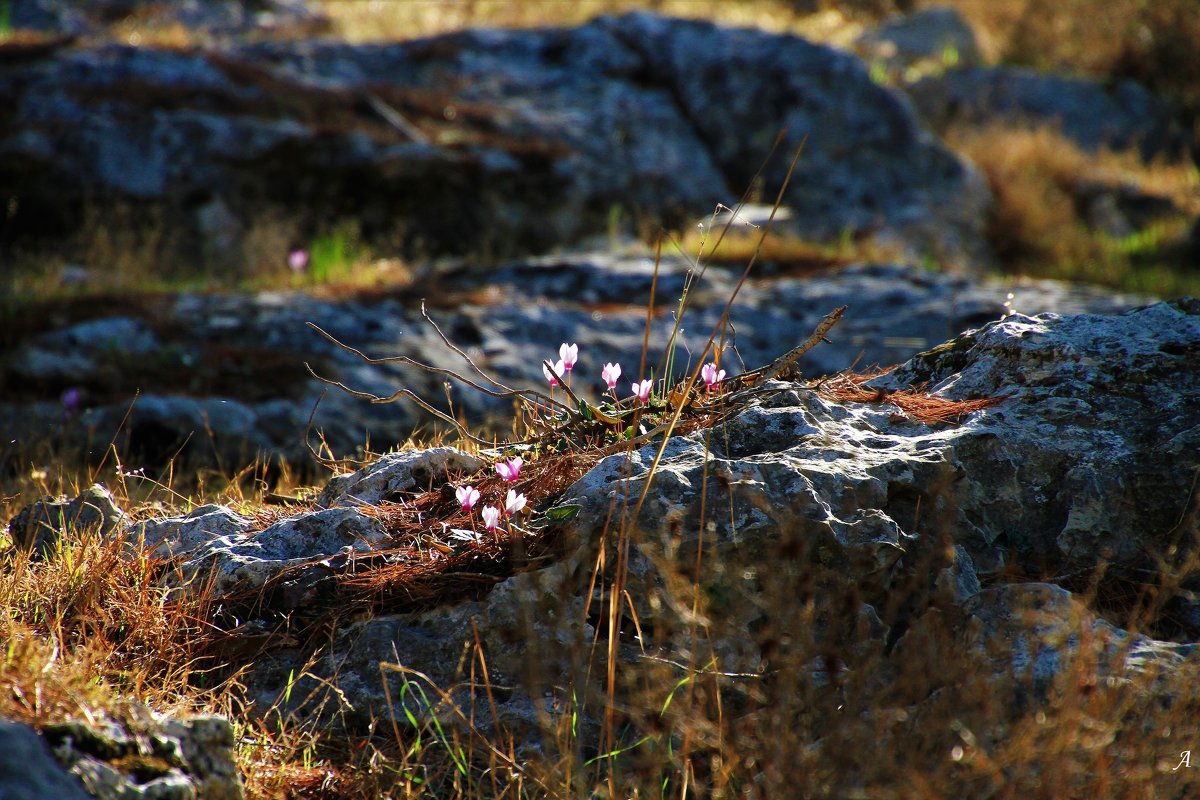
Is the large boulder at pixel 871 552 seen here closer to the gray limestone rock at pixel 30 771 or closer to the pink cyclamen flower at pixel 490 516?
the pink cyclamen flower at pixel 490 516

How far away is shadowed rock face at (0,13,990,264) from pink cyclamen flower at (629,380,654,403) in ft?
20.0

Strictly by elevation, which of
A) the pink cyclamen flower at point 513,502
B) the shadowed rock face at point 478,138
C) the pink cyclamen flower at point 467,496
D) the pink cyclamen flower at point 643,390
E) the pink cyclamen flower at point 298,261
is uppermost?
the pink cyclamen flower at point 643,390

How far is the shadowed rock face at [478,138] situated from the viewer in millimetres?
9344

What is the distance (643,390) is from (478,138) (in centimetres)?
829

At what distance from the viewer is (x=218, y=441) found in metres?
5.73

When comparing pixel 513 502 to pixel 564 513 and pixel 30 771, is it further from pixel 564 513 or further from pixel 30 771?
pixel 30 771

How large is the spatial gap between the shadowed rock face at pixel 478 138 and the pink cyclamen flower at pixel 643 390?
6.09 meters

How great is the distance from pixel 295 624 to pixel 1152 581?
81.6 inches

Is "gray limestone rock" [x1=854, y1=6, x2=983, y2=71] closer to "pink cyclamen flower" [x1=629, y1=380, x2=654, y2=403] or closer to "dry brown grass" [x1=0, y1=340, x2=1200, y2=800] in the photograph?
"pink cyclamen flower" [x1=629, y1=380, x2=654, y2=403]

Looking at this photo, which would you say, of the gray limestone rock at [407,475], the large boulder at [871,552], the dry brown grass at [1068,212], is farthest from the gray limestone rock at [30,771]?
the dry brown grass at [1068,212]

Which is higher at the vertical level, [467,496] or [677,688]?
[467,496]

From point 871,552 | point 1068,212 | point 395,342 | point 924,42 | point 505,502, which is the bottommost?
point 395,342

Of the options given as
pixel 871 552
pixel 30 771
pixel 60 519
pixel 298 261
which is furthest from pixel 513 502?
pixel 298 261

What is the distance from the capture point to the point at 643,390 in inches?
108
